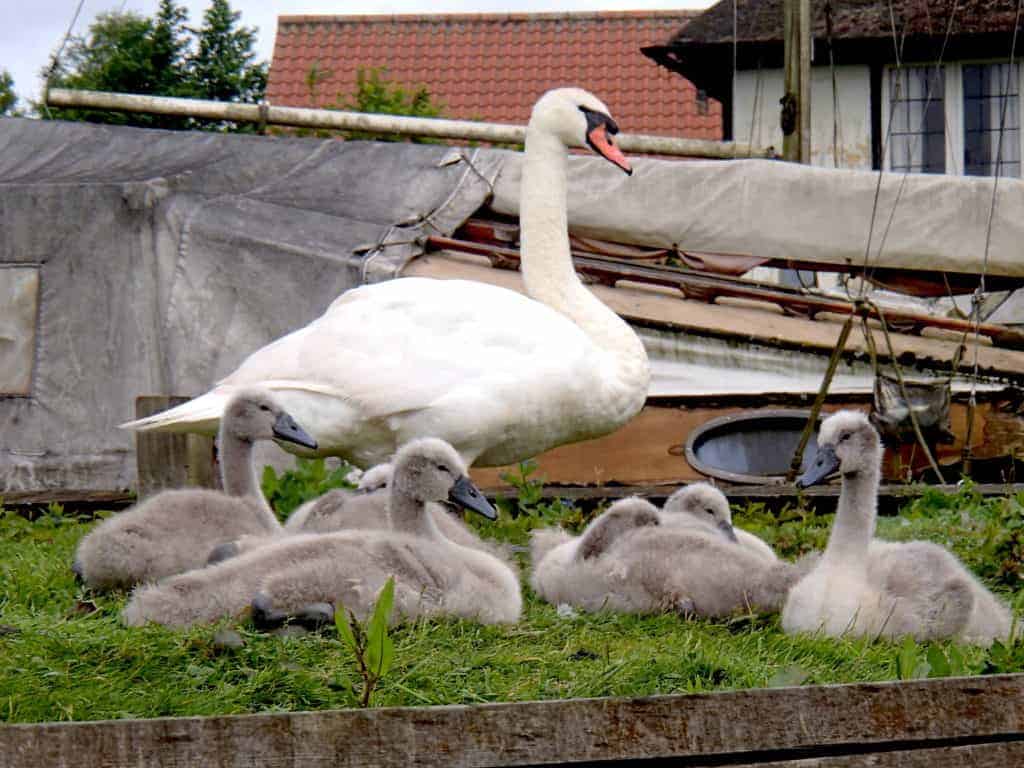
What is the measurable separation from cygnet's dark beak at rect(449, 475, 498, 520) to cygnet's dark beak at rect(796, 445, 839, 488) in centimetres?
96

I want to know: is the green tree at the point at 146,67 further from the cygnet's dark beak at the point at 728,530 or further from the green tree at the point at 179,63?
the cygnet's dark beak at the point at 728,530

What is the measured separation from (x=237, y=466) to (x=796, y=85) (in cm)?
965

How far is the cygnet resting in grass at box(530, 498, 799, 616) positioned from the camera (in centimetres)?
513

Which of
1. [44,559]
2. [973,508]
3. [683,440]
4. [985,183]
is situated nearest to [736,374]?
[683,440]

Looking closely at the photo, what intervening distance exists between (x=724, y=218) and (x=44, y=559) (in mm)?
6945

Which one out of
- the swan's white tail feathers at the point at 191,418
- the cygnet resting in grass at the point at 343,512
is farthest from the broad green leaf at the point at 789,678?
the swan's white tail feathers at the point at 191,418

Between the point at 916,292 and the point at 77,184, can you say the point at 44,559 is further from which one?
the point at 916,292

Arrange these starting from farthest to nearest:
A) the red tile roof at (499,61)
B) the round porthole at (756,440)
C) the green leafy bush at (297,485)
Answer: the red tile roof at (499,61) → the round porthole at (756,440) → the green leafy bush at (297,485)

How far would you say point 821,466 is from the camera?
5.36 meters

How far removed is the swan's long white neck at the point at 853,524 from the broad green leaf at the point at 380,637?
1.94 metres

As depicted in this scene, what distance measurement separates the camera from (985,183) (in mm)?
12141

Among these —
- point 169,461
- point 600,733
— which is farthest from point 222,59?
point 600,733

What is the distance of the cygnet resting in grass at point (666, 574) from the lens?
5133mm

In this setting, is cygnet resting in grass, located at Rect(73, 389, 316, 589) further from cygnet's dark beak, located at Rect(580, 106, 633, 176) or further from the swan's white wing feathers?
cygnet's dark beak, located at Rect(580, 106, 633, 176)
